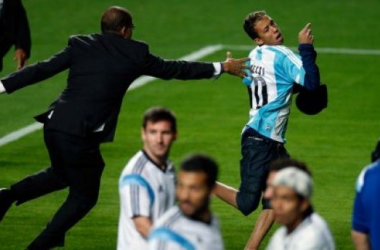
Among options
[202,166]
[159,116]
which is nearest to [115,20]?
[159,116]

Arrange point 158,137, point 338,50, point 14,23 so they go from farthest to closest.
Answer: point 338,50
point 14,23
point 158,137

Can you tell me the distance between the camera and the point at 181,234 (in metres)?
8.56

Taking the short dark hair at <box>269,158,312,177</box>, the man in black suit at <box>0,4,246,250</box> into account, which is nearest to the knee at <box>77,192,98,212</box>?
the man in black suit at <box>0,4,246,250</box>

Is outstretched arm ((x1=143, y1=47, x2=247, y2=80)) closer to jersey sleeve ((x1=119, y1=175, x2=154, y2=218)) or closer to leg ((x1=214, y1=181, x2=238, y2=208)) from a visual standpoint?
leg ((x1=214, y1=181, x2=238, y2=208))

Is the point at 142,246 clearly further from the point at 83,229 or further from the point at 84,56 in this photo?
the point at 83,229

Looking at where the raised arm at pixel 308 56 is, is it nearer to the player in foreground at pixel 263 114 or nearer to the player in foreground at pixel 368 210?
the player in foreground at pixel 263 114

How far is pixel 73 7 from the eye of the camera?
103 feet

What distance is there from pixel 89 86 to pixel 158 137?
2.94 m

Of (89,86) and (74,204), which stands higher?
(89,86)

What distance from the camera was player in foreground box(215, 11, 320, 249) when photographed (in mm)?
12977

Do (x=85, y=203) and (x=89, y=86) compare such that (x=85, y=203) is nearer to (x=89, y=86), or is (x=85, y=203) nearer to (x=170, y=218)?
(x=89, y=86)

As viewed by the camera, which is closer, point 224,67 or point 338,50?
point 224,67

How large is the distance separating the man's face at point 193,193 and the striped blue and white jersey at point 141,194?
1.03 metres

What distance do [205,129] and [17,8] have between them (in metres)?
4.02
